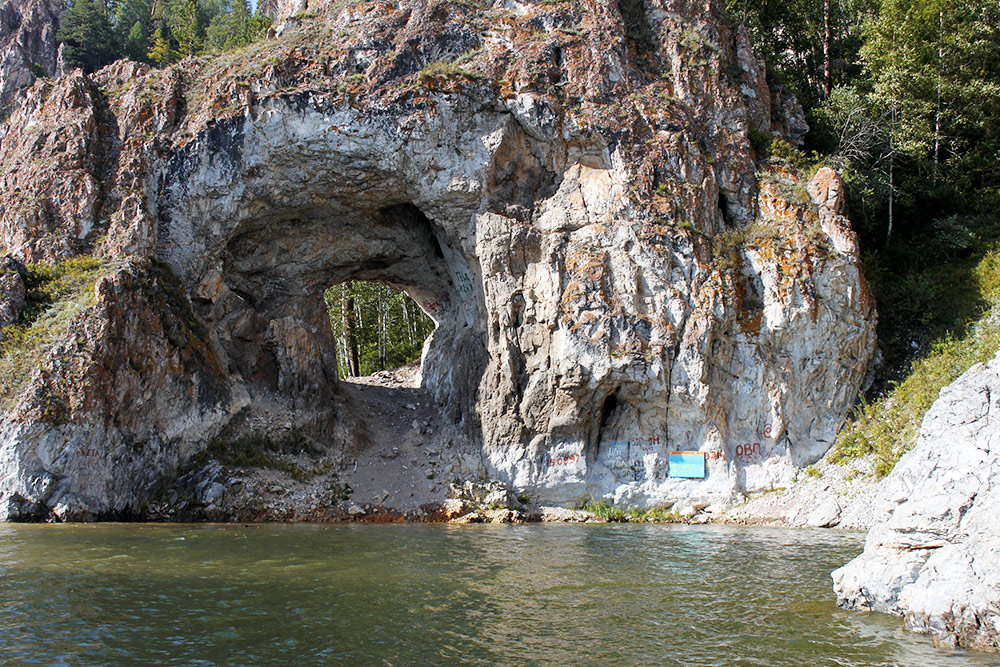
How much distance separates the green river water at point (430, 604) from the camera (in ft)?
23.8

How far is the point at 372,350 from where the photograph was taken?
37.5 metres

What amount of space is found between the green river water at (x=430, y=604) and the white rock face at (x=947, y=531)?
32 cm

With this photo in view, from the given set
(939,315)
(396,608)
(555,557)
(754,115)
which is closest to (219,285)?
(555,557)

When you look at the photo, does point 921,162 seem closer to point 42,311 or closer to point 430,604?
point 430,604

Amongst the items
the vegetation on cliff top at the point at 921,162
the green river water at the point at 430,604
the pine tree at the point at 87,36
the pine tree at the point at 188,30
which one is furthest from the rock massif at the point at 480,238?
the pine tree at the point at 87,36

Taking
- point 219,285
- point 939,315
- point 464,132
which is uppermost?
point 464,132

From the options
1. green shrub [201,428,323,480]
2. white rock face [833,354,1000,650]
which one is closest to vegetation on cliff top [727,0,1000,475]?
white rock face [833,354,1000,650]

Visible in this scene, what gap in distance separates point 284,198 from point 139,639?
18.0 meters

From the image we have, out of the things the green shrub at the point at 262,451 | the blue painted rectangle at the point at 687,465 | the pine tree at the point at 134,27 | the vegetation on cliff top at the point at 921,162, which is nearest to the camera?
the blue painted rectangle at the point at 687,465

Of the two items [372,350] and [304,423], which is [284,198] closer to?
[304,423]

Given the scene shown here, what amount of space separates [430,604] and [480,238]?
15.3 metres

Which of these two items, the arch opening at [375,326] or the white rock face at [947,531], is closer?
the white rock face at [947,531]

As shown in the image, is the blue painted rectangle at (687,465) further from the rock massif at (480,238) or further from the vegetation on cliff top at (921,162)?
the vegetation on cliff top at (921,162)

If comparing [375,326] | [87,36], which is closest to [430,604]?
[375,326]
